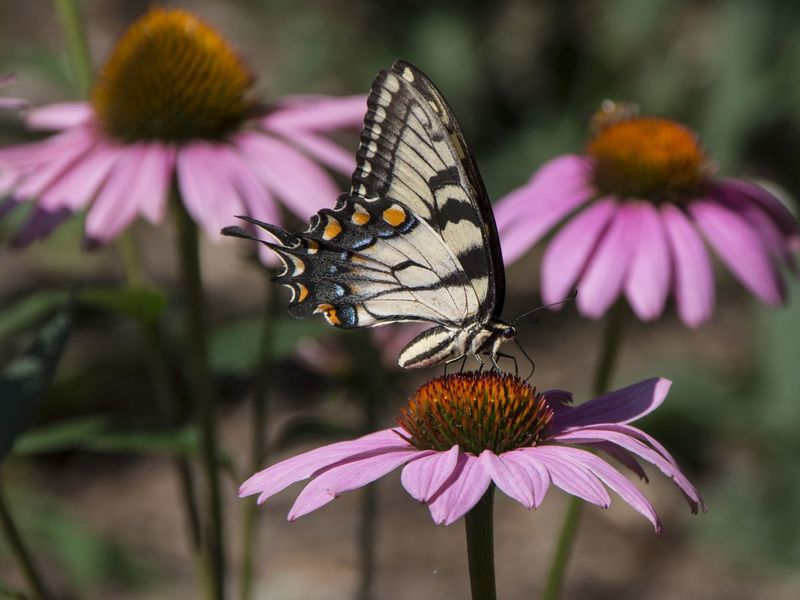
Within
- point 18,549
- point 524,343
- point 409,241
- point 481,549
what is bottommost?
point 18,549

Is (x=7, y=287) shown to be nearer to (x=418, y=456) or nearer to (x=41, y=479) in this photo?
(x=41, y=479)

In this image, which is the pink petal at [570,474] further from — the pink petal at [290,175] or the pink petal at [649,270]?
the pink petal at [290,175]

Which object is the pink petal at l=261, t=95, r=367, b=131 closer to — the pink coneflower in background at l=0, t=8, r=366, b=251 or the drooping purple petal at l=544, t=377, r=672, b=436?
the pink coneflower in background at l=0, t=8, r=366, b=251

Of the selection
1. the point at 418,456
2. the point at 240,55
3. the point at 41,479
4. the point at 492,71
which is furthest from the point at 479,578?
the point at 492,71

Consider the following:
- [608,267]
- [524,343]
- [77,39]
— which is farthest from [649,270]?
[524,343]

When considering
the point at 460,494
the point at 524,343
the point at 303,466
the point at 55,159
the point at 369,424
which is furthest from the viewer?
the point at 524,343

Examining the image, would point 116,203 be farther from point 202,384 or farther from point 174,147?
point 202,384

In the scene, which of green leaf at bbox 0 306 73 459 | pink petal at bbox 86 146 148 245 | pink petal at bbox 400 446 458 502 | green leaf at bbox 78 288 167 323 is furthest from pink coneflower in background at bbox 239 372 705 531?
pink petal at bbox 86 146 148 245
